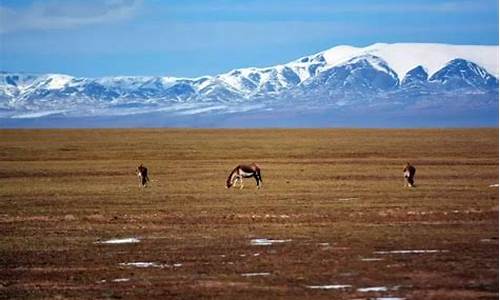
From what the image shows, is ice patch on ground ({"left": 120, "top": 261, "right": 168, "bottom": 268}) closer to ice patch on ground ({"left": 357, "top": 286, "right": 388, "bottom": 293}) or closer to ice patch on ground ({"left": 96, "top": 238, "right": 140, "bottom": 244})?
ice patch on ground ({"left": 96, "top": 238, "right": 140, "bottom": 244})

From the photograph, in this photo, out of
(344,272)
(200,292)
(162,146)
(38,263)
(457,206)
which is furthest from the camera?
(162,146)

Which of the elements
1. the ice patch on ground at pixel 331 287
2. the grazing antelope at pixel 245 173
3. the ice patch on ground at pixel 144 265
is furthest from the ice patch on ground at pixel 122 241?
the grazing antelope at pixel 245 173

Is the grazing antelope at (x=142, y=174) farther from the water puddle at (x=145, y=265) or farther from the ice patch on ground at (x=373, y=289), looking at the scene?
the ice patch on ground at (x=373, y=289)

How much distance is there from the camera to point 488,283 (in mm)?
16875

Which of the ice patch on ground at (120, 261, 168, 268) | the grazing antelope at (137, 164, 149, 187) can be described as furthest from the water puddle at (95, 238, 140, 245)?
the grazing antelope at (137, 164, 149, 187)

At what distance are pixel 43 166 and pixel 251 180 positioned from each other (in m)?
16.0

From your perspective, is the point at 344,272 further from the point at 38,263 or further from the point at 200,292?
the point at 38,263

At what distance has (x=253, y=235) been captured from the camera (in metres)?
24.2

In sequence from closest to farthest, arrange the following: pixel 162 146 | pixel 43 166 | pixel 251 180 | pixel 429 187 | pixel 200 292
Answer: pixel 200 292, pixel 429 187, pixel 251 180, pixel 43 166, pixel 162 146

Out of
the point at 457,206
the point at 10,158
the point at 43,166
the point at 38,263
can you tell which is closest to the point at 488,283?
the point at 38,263

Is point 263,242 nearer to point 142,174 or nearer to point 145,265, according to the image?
point 145,265

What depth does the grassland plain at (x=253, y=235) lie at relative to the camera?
1731 cm

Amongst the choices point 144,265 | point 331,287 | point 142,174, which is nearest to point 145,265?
point 144,265

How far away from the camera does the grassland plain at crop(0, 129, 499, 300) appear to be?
56.8ft
